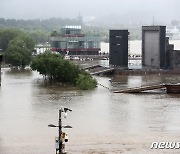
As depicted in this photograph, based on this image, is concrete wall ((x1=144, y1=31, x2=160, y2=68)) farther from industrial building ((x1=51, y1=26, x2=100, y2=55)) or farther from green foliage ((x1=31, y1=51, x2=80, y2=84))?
industrial building ((x1=51, y1=26, x2=100, y2=55))

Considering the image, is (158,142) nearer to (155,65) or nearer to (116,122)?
(116,122)

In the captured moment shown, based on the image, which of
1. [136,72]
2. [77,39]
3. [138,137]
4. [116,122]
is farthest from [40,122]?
[77,39]

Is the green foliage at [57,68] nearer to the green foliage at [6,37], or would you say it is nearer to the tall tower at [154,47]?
the tall tower at [154,47]

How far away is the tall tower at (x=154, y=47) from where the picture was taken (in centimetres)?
4184

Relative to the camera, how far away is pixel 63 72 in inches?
1242

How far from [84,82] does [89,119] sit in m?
9.95

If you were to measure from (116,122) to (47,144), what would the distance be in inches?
165

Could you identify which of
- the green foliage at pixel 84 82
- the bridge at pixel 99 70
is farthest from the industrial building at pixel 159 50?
the green foliage at pixel 84 82

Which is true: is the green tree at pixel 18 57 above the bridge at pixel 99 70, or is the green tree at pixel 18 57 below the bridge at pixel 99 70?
above

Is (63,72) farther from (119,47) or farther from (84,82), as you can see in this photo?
(119,47)

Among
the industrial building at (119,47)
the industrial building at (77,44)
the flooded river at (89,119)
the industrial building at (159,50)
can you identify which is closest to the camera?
the flooded river at (89,119)

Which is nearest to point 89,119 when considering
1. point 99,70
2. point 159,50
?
point 99,70

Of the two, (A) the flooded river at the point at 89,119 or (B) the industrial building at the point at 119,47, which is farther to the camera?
(B) the industrial building at the point at 119,47

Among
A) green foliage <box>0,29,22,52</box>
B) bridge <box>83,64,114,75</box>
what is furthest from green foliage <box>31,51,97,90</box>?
green foliage <box>0,29,22,52</box>
